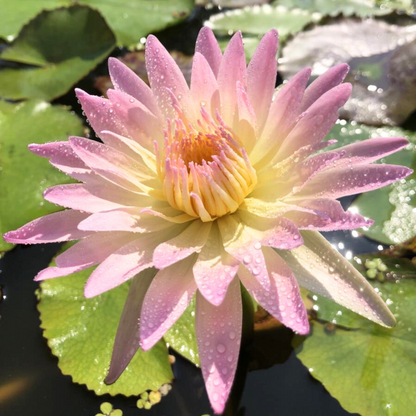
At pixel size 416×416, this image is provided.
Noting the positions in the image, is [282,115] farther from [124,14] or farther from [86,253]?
[124,14]

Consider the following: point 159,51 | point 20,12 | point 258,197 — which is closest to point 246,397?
point 258,197

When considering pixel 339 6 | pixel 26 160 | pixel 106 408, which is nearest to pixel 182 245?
pixel 106 408

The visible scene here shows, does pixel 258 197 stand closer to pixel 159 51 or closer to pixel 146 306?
pixel 146 306

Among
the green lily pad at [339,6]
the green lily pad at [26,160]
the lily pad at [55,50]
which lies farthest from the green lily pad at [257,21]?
the green lily pad at [26,160]

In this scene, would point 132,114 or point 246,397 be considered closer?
point 132,114

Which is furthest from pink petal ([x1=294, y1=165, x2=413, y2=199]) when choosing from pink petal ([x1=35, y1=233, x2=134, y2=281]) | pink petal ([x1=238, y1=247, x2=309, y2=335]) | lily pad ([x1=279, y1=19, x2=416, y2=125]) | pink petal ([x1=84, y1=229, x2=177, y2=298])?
lily pad ([x1=279, y1=19, x2=416, y2=125])

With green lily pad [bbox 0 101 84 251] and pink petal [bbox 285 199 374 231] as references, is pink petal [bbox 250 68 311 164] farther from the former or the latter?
green lily pad [bbox 0 101 84 251]
